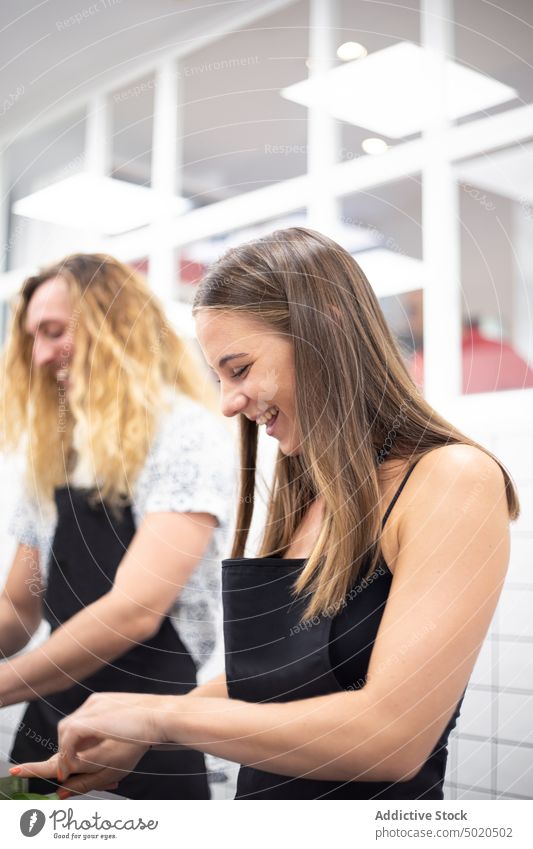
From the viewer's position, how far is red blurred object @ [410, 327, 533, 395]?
83 cm

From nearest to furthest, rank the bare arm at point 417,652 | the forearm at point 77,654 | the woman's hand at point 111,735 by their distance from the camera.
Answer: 1. the bare arm at point 417,652
2. the woman's hand at point 111,735
3. the forearm at point 77,654

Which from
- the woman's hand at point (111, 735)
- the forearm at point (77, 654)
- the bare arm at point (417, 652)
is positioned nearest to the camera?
the bare arm at point (417, 652)

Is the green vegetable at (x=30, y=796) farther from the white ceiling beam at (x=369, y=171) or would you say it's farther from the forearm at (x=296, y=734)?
the white ceiling beam at (x=369, y=171)

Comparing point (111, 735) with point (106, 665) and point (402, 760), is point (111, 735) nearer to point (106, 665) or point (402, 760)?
point (106, 665)

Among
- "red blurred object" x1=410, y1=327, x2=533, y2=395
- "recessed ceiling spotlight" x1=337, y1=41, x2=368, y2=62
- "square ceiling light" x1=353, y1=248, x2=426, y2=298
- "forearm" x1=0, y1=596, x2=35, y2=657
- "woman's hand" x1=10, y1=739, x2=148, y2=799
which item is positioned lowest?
"woman's hand" x1=10, y1=739, x2=148, y2=799

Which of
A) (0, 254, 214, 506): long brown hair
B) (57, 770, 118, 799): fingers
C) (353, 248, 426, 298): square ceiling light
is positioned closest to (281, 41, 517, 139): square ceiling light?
(353, 248, 426, 298): square ceiling light

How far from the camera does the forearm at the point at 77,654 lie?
0.80m

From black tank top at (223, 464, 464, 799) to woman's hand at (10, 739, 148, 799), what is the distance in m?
0.10

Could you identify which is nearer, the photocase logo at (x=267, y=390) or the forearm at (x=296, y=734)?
the forearm at (x=296, y=734)

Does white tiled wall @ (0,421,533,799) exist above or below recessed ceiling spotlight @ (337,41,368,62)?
below

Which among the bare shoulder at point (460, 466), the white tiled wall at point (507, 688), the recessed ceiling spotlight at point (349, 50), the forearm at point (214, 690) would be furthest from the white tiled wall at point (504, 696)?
the recessed ceiling spotlight at point (349, 50)

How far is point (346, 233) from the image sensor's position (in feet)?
2.70
